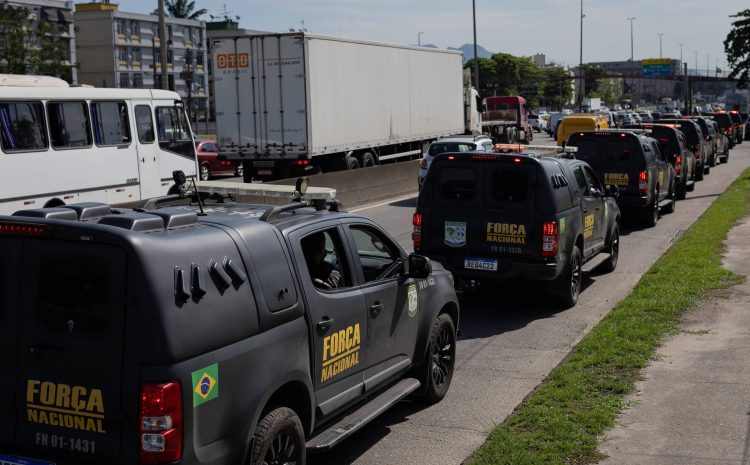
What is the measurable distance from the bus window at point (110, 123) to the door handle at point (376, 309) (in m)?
13.9

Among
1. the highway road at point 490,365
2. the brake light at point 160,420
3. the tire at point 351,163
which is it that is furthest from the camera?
the tire at point 351,163

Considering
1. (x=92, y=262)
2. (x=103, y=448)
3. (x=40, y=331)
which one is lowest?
(x=103, y=448)

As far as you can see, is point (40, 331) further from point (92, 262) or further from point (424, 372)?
point (424, 372)

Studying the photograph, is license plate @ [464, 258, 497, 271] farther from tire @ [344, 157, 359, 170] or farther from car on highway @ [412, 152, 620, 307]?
tire @ [344, 157, 359, 170]

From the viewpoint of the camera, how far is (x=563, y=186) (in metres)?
12.2

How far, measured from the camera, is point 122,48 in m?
95.8

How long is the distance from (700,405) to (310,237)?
3491 mm

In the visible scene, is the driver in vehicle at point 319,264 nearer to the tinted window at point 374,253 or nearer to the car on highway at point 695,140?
the tinted window at point 374,253

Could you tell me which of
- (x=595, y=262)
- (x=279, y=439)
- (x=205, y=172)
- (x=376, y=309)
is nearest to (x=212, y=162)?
(x=205, y=172)

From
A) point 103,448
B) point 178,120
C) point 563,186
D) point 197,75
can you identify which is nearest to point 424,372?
point 103,448

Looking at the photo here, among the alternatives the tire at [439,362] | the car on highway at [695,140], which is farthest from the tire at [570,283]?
the car on highway at [695,140]

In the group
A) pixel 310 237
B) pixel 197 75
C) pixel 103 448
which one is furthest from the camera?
pixel 197 75

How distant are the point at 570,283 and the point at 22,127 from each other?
422 inches

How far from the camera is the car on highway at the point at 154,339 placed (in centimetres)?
471
